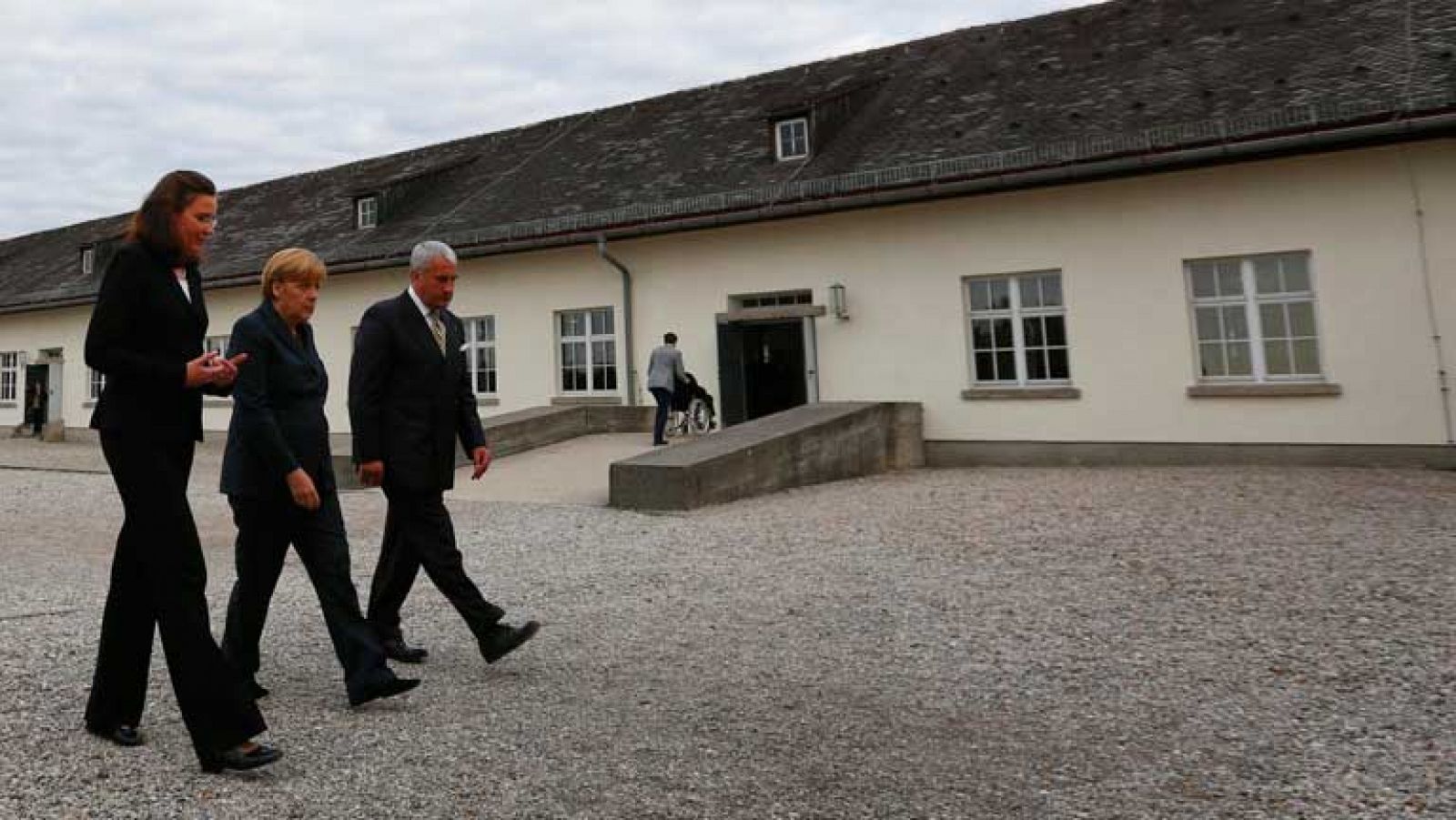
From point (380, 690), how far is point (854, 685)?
188 centimetres

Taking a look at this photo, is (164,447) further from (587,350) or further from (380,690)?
Result: (587,350)

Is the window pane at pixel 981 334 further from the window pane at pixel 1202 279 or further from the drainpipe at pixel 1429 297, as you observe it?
the drainpipe at pixel 1429 297

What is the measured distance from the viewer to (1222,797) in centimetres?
245

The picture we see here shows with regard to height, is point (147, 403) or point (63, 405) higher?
point (63, 405)

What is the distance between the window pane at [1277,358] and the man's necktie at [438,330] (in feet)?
35.1

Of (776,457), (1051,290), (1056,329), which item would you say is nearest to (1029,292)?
(1051,290)

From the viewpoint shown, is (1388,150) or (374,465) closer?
(374,465)

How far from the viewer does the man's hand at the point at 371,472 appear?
3.43 m

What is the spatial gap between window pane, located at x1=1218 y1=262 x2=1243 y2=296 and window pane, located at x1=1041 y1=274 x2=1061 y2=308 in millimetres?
1970

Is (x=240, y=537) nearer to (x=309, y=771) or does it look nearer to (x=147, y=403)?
(x=147, y=403)

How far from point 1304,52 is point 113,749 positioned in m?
14.6

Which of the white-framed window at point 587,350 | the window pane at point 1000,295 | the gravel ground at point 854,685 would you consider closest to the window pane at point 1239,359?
the window pane at point 1000,295

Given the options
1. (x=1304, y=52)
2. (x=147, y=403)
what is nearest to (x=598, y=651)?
(x=147, y=403)

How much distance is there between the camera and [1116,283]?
37.1 feet
